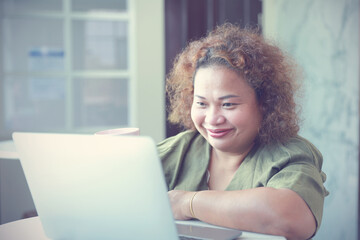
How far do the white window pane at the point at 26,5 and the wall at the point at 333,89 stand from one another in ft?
5.63

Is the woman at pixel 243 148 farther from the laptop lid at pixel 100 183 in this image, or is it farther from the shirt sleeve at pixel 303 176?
the laptop lid at pixel 100 183

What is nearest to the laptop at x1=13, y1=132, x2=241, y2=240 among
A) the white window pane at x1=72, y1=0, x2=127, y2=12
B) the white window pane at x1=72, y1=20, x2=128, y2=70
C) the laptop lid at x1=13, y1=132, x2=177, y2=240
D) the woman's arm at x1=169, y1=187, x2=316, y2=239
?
the laptop lid at x1=13, y1=132, x2=177, y2=240

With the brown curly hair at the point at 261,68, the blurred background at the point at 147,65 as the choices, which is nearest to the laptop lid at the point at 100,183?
the brown curly hair at the point at 261,68

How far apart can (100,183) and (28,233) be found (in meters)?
0.34

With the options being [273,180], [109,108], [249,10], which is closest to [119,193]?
[273,180]

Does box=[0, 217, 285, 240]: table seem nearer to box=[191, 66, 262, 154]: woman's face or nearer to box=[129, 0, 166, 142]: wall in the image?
box=[191, 66, 262, 154]: woman's face

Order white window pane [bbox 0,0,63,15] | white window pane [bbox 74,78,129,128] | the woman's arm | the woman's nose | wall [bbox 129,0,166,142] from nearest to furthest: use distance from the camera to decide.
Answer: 1. the woman's arm
2. the woman's nose
3. wall [bbox 129,0,166,142]
4. white window pane [bbox 0,0,63,15]
5. white window pane [bbox 74,78,129,128]

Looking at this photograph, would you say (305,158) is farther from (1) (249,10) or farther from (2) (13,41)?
(2) (13,41)

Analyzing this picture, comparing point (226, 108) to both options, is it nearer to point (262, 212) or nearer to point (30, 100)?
point (262, 212)

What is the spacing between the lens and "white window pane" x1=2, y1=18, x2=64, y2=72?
11.0 feet

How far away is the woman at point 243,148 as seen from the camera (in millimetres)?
980

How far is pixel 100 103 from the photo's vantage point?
13.2 feet

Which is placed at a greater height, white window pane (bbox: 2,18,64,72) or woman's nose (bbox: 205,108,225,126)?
white window pane (bbox: 2,18,64,72)

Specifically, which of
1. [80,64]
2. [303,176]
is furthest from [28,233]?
[80,64]
